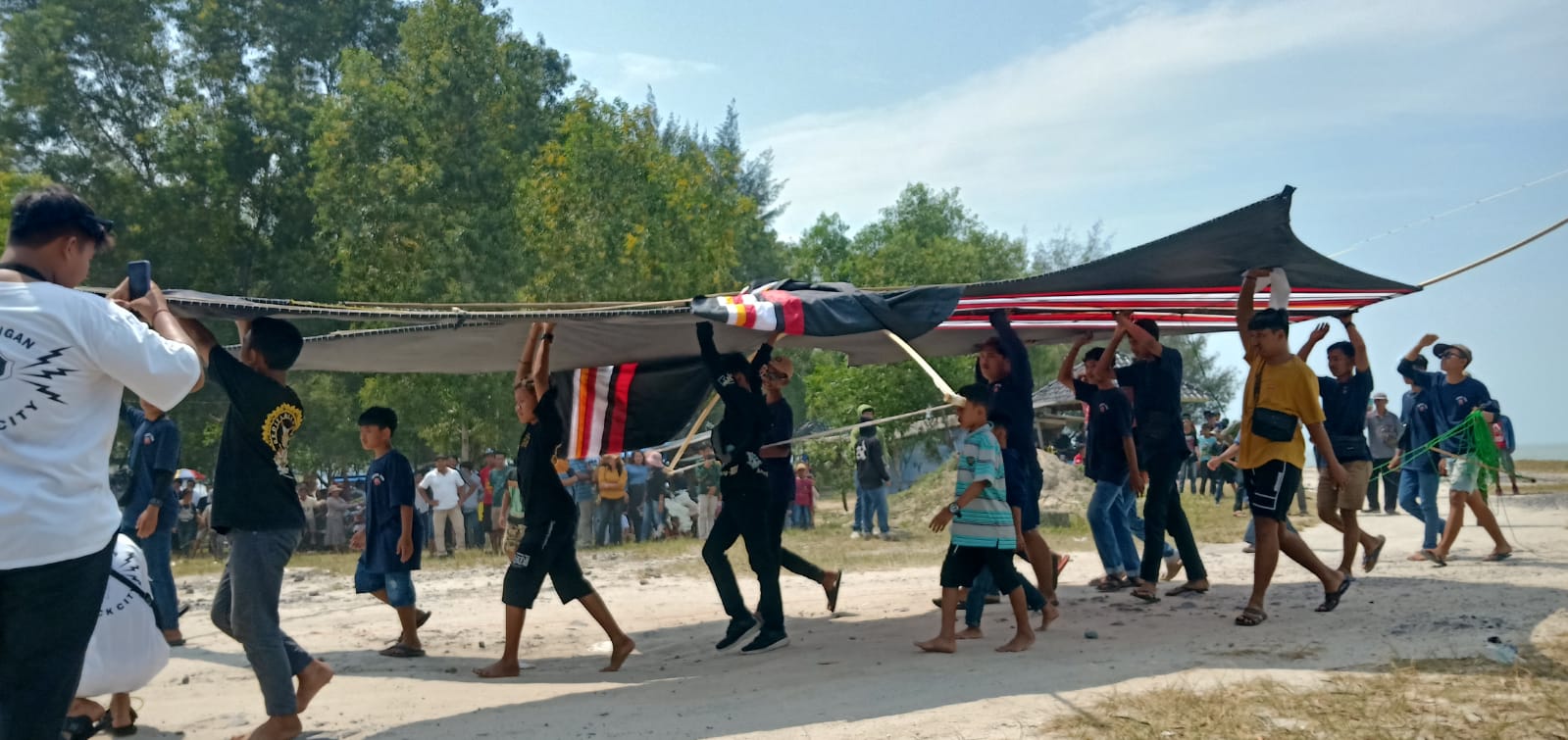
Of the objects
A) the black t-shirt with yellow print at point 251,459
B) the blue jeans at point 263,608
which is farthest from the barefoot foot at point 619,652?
the black t-shirt with yellow print at point 251,459

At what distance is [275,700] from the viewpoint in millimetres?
4883

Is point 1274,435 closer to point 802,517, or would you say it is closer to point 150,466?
point 150,466

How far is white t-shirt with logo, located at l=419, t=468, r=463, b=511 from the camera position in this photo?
16781mm

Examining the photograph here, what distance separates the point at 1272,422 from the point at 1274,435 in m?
0.08

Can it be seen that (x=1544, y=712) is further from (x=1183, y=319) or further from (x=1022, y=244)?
(x=1022, y=244)

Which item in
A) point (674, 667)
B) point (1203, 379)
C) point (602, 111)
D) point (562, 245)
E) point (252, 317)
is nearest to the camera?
point (252, 317)

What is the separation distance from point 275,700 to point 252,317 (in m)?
1.81

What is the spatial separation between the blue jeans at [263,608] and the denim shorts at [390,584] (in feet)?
8.11

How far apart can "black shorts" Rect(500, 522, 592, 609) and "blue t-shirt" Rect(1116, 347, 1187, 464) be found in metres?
4.01

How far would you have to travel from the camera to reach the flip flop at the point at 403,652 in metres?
7.64

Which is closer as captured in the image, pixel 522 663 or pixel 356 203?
pixel 522 663

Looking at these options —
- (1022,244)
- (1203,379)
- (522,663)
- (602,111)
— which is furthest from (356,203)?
(1203,379)

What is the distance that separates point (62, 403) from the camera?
2.95m

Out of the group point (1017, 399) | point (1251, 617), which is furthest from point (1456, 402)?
point (1017, 399)
